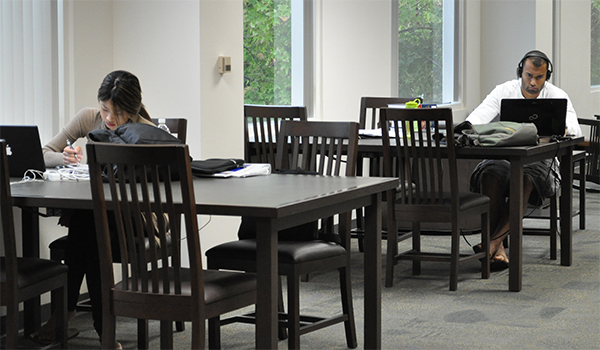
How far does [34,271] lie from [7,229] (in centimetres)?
19

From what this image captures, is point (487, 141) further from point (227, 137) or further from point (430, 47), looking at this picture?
point (430, 47)

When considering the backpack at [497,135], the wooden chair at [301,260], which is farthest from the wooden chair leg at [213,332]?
the backpack at [497,135]

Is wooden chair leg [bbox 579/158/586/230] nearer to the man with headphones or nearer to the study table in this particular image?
the man with headphones

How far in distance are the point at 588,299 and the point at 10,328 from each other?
2.75 m

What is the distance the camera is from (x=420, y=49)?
315 inches

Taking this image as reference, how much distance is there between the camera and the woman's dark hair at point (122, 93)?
342cm

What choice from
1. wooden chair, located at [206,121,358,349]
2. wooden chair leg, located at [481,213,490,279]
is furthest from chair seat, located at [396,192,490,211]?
wooden chair, located at [206,121,358,349]

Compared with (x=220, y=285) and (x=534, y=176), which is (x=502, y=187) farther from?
(x=220, y=285)

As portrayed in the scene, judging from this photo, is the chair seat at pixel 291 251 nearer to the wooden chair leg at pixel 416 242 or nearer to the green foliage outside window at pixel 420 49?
the wooden chair leg at pixel 416 242

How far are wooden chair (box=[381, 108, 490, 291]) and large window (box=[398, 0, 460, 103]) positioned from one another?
10.3ft

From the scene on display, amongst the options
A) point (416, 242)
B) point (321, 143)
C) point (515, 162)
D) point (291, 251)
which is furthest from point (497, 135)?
point (291, 251)

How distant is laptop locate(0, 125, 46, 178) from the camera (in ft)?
10.2

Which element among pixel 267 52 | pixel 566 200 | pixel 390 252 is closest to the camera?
pixel 390 252

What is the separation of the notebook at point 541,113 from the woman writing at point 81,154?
7.37 feet
